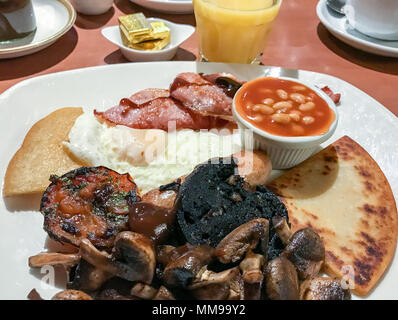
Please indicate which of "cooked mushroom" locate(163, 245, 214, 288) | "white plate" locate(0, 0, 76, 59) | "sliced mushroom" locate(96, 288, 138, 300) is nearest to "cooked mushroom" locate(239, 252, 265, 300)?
"cooked mushroom" locate(163, 245, 214, 288)

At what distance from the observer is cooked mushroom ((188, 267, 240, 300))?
144 centimetres

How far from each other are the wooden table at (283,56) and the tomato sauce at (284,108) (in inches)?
36.1

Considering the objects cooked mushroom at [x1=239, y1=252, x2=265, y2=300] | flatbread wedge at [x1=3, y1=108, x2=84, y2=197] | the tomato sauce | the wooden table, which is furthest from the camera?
the wooden table

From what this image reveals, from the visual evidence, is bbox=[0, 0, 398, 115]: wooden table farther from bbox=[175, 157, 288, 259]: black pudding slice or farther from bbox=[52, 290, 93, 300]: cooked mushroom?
bbox=[52, 290, 93, 300]: cooked mushroom

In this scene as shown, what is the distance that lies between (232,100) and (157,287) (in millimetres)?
1297

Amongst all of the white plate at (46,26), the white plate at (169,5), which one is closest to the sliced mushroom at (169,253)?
the white plate at (46,26)

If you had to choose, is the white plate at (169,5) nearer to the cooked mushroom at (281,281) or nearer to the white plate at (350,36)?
the white plate at (350,36)

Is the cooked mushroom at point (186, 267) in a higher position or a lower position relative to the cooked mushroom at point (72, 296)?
higher

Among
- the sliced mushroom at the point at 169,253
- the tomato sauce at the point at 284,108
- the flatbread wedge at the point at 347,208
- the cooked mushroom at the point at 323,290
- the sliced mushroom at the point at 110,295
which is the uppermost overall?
the tomato sauce at the point at 284,108

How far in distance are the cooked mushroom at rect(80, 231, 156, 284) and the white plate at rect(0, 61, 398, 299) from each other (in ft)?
0.92

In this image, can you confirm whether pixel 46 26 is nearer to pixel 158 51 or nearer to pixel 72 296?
pixel 158 51

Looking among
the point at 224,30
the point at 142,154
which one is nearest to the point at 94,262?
the point at 142,154

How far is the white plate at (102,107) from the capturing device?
178 centimetres

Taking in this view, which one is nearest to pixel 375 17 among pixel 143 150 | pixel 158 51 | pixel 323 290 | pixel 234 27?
pixel 234 27
